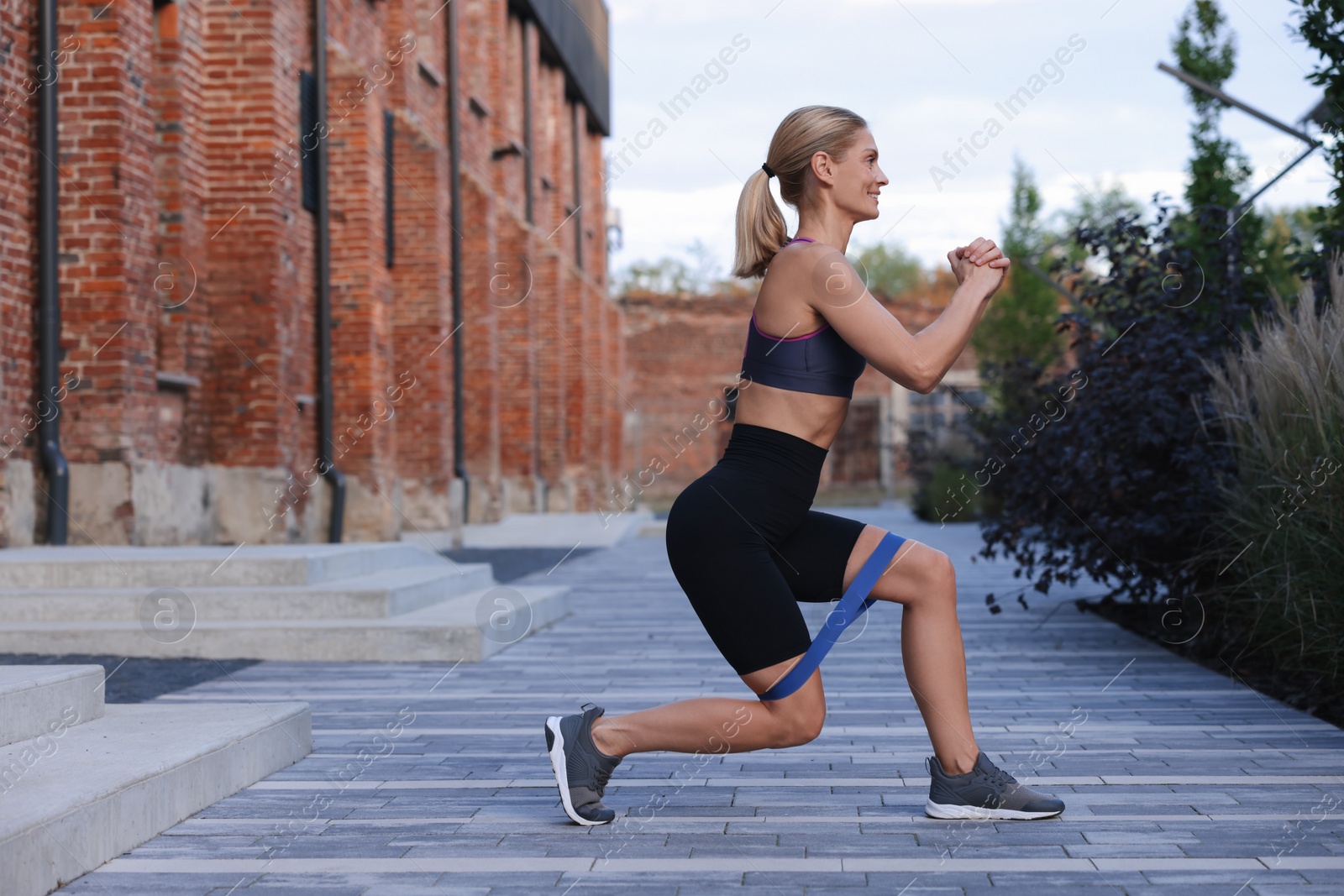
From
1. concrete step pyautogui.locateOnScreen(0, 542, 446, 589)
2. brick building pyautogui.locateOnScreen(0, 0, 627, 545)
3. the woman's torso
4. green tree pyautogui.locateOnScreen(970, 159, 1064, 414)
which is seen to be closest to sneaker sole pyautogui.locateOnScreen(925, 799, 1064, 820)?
the woman's torso

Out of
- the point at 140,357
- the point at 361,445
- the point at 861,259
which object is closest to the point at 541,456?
the point at 361,445

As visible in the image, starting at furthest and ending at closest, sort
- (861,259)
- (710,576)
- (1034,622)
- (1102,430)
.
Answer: (861,259), (1034,622), (1102,430), (710,576)

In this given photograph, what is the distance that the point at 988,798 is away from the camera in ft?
11.7

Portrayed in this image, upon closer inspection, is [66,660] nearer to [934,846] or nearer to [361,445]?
[934,846]

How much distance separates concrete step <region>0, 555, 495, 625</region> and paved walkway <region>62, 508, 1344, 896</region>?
0.60m

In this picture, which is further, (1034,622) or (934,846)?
(1034,622)

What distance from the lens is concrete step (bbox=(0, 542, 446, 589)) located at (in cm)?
729

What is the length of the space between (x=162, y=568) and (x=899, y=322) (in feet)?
17.6

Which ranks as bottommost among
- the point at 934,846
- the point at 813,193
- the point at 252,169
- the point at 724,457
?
the point at 934,846

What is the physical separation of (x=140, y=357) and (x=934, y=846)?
7.56 meters

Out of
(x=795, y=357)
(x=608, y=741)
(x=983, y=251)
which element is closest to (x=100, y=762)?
(x=608, y=741)

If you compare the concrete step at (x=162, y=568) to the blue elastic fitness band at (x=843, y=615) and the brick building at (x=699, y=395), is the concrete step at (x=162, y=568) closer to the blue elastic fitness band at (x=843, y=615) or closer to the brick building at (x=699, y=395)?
the blue elastic fitness band at (x=843, y=615)

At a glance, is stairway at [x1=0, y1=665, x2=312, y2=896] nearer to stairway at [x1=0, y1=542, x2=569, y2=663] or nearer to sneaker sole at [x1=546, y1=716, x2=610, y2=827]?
sneaker sole at [x1=546, y1=716, x2=610, y2=827]

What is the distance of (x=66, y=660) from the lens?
652 centimetres
